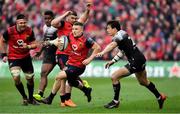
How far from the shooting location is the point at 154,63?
3288 cm

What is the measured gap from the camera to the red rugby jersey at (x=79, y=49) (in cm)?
1734

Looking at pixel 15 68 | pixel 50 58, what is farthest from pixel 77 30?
pixel 50 58

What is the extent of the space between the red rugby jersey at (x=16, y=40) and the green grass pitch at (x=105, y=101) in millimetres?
1329

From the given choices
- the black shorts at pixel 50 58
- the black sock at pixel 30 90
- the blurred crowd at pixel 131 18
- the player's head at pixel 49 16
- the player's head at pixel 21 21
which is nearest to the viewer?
the player's head at pixel 21 21

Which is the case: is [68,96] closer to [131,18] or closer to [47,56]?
[47,56]

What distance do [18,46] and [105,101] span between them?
→ 312 centimetres

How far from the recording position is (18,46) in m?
18.3

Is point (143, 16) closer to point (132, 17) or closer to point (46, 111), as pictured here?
point (132, 17)

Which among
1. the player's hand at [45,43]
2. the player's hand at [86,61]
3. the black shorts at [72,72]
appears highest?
the player's hand at [45,43]

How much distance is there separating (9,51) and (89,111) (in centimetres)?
318

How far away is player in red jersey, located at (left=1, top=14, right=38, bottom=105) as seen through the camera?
714 inches

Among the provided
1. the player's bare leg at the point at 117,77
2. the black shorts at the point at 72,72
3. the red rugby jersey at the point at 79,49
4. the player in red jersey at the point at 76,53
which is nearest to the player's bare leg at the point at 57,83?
the player in red jersey at the point at 76,53

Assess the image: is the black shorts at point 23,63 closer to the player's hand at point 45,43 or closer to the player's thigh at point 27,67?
the player's thigh at point 27,67

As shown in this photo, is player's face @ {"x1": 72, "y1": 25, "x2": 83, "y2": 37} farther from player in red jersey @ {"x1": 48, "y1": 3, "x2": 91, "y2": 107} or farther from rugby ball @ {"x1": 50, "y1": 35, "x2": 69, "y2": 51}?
player in red jersey @ {"x1": 48, "y1": 3, "x2": 91, "y2": 107}
